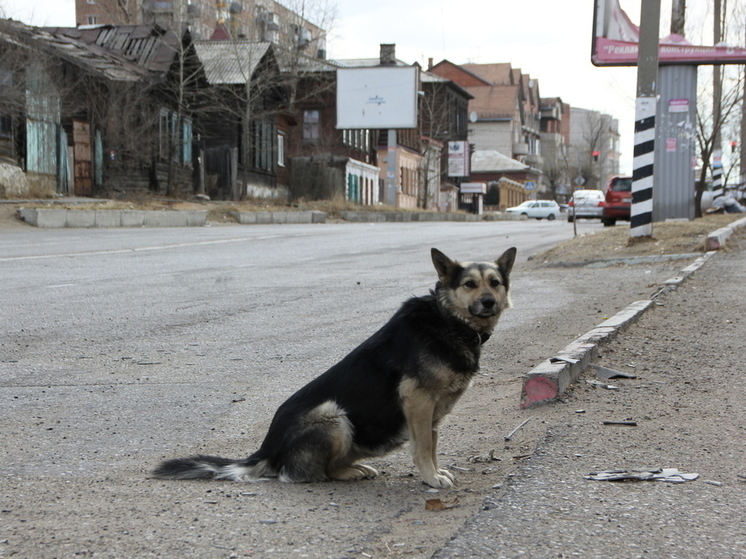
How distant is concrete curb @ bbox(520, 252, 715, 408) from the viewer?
214 inches

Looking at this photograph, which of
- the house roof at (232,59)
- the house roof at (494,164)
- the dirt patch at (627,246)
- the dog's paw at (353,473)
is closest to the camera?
the dog's paw at (353,473)

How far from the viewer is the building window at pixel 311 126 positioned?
6431cm

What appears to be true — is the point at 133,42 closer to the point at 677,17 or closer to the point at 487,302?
the point at 677,17

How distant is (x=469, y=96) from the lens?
88.6m

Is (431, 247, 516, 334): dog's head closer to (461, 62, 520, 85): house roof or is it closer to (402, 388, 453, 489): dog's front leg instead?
(402, 388, 453, 489): dog's front leg

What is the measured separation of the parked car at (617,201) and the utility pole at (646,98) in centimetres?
1745

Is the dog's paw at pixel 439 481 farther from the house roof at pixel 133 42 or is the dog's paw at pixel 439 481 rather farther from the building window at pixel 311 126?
the building window at pixel 311 126

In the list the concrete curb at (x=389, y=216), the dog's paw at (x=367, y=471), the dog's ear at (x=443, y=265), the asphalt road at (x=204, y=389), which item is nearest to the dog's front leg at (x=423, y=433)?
the asphalt road at (x=204, y=389)

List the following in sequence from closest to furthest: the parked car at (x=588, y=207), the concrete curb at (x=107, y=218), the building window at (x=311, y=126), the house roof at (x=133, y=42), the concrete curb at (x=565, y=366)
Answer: the concrete curb at (x=565, y=366) < the concrete curb at (x=107, y=218) < the house roof at (x=133, y=42) < the parked car at (x=588, y=207) < the building window at (x=311, y=126)

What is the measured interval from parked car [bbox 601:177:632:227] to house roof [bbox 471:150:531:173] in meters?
72.7

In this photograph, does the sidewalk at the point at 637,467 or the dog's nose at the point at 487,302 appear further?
the dog's nose at the point at 487,302

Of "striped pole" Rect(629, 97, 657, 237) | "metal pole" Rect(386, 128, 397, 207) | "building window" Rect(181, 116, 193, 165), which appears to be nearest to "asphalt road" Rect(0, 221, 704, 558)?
"striped pole" Rect(629, 97, 657, 237)

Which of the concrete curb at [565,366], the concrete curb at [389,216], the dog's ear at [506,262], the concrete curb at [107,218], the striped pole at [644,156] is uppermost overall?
the striped pole at [644,156]

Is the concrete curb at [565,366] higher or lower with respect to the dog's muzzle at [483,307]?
lower
